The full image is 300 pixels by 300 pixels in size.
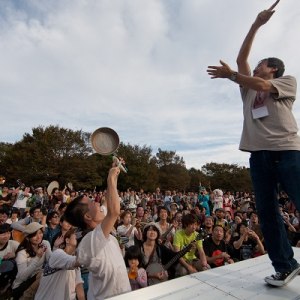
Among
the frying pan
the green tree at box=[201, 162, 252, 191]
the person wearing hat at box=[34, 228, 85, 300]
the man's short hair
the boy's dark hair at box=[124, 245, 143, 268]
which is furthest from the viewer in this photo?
the green tree at box=[201, 162, 252, 191]

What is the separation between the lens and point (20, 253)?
348cm

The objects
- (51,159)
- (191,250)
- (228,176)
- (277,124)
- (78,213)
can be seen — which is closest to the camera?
(277,124)

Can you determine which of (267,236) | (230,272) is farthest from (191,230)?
(267,236)

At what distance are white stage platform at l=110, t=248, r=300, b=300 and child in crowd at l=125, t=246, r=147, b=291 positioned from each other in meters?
1.49

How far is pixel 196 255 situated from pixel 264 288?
2778 millimetres

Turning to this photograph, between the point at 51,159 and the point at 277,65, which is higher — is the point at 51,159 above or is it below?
above

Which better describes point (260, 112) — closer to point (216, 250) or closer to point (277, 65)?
point (277, 65)

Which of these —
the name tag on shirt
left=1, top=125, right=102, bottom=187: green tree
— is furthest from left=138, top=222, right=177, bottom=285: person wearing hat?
left=1, top=125, right=102, bottom=187: green tree

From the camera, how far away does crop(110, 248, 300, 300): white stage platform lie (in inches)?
68.7

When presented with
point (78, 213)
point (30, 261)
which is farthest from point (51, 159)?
point (78, 213)

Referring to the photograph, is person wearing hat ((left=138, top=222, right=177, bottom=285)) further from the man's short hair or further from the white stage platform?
the man's short hair

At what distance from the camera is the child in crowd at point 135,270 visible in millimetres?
3394

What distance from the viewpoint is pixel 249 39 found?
209cm

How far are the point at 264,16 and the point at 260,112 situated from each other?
795mm
